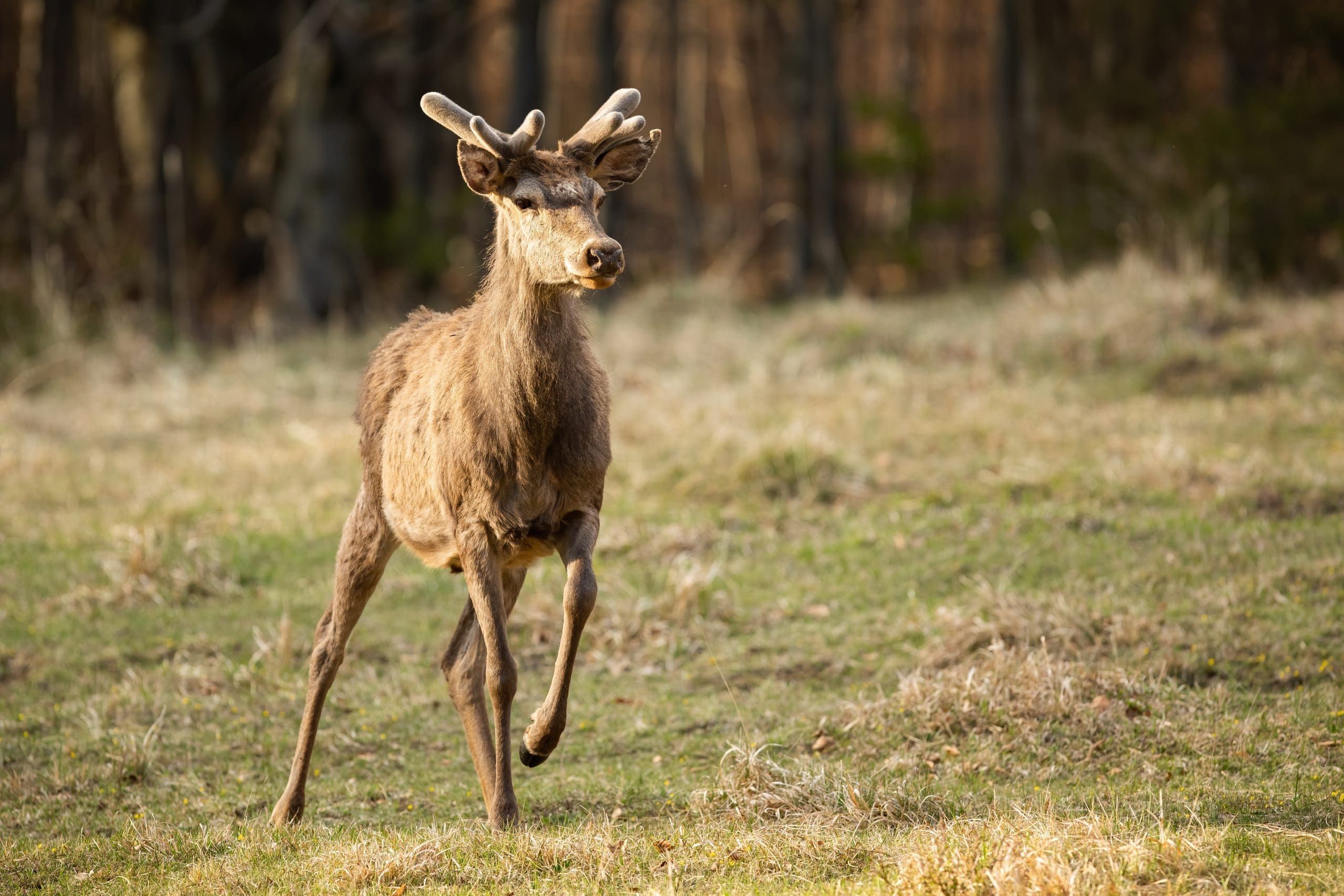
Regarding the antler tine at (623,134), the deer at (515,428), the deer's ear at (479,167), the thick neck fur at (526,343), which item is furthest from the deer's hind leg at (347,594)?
the antler tine at (623,134)

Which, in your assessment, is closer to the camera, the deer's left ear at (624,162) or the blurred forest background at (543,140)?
the deer's left ear at (624,162)

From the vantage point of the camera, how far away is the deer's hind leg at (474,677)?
5.94 m

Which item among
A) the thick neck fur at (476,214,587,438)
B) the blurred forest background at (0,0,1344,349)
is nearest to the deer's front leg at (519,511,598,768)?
the thick neck fur at (476,214,587,438)

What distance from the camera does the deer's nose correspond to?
17.1 ft

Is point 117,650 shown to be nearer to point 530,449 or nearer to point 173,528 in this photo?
point 173,528

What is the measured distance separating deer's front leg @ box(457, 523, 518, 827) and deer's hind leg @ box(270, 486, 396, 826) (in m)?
0.74

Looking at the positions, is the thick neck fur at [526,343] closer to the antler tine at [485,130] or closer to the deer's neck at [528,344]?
the deer's neck at [528,344]

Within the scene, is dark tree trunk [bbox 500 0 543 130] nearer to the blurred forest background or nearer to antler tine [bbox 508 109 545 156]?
the blurred forest background

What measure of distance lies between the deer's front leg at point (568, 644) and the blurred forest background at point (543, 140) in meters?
11.4

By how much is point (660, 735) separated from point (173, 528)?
454 cm

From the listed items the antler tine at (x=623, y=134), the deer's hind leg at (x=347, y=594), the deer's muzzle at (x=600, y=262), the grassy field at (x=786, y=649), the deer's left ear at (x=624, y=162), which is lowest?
the grassy field at (x=786, y=649)

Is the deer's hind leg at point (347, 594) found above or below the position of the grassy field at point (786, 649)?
above

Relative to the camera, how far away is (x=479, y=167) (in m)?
5.66

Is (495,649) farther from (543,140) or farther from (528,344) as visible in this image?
(543,140)
